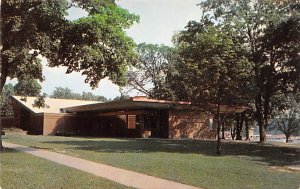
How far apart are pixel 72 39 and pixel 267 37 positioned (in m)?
13.4

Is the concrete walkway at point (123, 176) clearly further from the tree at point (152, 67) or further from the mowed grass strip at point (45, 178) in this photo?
the tree at point (152, 67)

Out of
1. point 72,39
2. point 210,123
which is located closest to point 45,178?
point 72,39

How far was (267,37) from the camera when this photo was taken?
24406 mm

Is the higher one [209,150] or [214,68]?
[214,68]

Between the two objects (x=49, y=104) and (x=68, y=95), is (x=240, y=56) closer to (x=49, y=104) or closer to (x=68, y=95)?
(x=49, y=104)

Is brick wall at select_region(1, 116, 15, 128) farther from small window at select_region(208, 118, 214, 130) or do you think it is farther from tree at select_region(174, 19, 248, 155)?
tree at select_region(174, 19, 248, 155)

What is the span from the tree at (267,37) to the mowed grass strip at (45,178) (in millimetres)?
11953

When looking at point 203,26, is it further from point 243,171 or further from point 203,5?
point 243,171

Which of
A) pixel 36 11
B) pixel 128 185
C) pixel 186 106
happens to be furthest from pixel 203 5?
pixel 128 185

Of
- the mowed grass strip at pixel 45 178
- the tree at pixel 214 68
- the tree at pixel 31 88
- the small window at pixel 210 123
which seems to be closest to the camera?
the mowed grass strip at pixel 45 178

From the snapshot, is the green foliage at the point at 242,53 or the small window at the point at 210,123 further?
the small window at the point at 210,123

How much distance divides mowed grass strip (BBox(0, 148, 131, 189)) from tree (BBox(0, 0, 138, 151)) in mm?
4725

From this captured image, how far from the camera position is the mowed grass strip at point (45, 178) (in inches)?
354

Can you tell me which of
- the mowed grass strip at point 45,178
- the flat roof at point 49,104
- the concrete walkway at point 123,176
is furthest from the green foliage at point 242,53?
the flat roof at point 49,104
